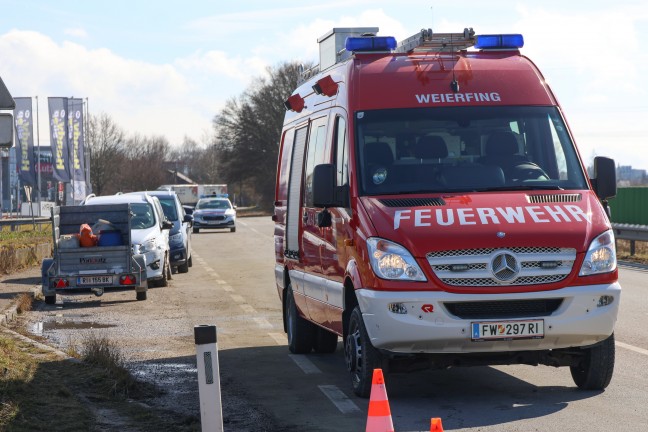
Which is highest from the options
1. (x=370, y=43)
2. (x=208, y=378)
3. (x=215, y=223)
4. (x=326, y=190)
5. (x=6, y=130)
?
(x=370, y=43)

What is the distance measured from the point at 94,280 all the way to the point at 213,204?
33.8 m

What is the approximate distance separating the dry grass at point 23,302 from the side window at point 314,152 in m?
7.32

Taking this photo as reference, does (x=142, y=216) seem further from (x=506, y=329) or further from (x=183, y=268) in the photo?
(x=506, y=329)

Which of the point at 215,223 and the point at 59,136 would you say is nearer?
the point at 59,136

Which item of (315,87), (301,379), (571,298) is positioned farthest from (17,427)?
(315,87)

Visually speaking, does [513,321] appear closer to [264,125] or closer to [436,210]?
[436,210]

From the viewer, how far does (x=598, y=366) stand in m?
8.93

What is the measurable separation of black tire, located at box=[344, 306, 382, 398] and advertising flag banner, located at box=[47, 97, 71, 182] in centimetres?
4225

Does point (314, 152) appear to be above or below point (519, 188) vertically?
above

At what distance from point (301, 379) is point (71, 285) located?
891cm

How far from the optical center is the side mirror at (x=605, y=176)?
9.45 m

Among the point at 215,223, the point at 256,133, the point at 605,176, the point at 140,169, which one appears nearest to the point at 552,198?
the point at 605,176

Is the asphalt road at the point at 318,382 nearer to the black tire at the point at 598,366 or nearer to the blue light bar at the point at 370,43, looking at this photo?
the black tire at the point at 598,366

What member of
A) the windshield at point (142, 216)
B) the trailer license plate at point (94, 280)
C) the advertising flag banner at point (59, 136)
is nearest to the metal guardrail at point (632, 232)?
the windshield at point (142, 216)
